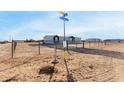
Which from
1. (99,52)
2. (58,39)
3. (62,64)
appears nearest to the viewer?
(58,39)

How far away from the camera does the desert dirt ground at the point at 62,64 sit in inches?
220

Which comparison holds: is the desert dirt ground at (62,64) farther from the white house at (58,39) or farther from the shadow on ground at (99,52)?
the white house at (58,39)

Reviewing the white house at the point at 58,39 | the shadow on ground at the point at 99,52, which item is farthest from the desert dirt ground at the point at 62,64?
the white house at the point at 58,39

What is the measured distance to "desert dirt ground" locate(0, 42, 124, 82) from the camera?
5590mm

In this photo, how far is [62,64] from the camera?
5.86 m

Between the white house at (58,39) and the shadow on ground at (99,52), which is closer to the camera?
the white house at (58,39)

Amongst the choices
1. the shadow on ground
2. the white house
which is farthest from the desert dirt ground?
the white house

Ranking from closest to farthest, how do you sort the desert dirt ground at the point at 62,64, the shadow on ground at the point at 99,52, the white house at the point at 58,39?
the desert dirt ground at the point at 62,64 → the white house at the point at 58,39 → the shadow on ground at the point at 99,52

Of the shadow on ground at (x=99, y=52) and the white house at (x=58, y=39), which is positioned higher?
the white house at (x=58, y=39)

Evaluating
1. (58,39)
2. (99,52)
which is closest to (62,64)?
(58,39)

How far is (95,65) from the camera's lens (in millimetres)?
5824

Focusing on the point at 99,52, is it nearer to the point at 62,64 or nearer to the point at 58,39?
the point at 62,64
